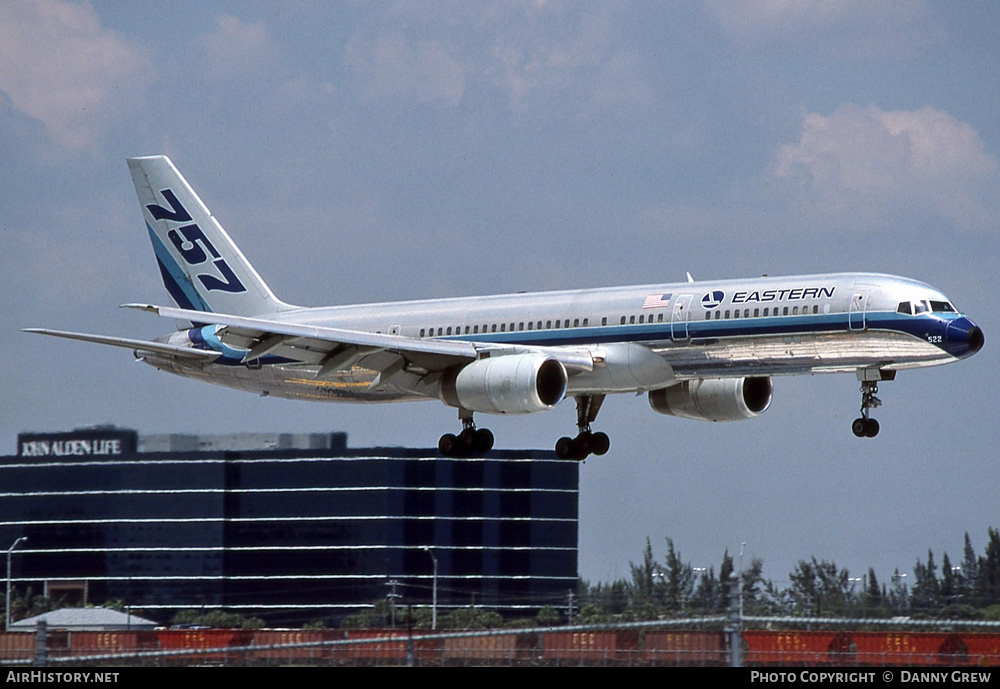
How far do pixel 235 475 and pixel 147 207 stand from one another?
138ft

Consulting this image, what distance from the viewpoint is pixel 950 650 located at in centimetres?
3628

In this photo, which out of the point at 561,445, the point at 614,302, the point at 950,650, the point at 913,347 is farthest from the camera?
the point at 561,445

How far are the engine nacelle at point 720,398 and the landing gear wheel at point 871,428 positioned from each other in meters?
7.08

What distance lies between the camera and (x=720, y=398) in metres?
56.9

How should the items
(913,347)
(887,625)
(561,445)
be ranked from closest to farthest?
(887,625) → (913,347) → (561,445)

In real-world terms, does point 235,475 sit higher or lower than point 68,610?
higher

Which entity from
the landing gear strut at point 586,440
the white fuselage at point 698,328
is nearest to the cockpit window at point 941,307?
the white fuselage at point 698,328

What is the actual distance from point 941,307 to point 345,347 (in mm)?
19329

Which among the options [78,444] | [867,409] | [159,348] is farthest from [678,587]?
[78,444]

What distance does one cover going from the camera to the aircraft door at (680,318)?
50.0 meters
